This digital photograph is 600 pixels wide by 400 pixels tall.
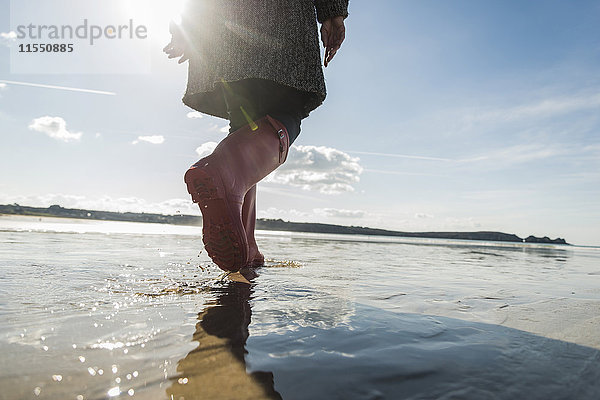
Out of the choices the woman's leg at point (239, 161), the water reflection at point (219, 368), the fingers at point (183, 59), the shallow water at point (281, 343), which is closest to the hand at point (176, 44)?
the fingers at point (183, 59)

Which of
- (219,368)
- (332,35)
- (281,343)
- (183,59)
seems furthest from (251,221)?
(219,368)

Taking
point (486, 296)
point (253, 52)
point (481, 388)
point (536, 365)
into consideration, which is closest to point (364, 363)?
point (481, 388)

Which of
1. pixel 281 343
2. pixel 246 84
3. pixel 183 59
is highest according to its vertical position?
pixel 183 59

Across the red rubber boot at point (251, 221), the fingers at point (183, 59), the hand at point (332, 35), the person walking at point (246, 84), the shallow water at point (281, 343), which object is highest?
the hand at point (332, 35)

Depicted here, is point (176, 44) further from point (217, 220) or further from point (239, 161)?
point (217, 220)

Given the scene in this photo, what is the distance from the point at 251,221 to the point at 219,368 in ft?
5.95

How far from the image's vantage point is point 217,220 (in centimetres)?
160

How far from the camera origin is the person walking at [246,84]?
160cm

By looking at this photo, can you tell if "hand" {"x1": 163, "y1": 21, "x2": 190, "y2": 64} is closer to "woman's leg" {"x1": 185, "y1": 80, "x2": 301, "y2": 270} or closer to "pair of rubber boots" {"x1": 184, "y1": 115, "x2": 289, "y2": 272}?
"woman's leg" {"x1": 185, "y1": 80, "x2": 301, "y2": 270}

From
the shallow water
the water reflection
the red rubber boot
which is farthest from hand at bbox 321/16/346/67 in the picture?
the water reflection

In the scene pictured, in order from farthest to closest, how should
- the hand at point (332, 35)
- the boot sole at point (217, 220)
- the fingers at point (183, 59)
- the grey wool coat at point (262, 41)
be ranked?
the fingers at point (183, 59) < the hand at point (332, 35) < the grey wool coat at point (262, 41) < the boot sole at point (217, 220)

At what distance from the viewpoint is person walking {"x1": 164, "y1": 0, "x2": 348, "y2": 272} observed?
5.26 ft

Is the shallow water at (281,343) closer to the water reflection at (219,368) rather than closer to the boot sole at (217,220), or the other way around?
the water reflection at (219,368)

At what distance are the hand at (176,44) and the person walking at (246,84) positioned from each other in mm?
29
